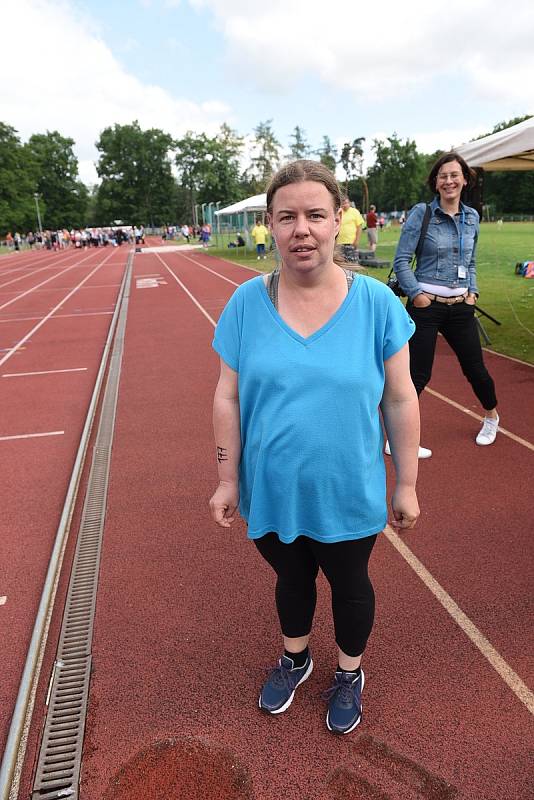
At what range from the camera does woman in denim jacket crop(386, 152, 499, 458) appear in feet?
12.1

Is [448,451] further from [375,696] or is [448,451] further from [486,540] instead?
[375,696]

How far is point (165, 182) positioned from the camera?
9144cm

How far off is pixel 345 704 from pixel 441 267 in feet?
9.30

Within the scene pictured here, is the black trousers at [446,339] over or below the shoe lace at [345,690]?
over

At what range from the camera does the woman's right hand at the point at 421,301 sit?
3.84m

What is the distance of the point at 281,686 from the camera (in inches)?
88.3

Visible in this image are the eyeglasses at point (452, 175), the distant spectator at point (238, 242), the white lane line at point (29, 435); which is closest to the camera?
the eyeglasses at point (452, 175)

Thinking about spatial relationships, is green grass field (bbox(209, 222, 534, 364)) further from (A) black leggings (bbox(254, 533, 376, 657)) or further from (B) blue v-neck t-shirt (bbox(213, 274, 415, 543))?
(A) black leggings (bbox(254, 533, 376, 657))

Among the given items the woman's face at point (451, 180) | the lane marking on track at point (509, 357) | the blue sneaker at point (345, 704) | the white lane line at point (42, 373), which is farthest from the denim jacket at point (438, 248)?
the white lane line at point (42, 373)

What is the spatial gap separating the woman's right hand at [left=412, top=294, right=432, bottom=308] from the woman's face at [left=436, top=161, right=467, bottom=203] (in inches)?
25.3

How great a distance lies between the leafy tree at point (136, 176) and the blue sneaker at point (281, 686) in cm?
9435

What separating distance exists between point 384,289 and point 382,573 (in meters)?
1.87

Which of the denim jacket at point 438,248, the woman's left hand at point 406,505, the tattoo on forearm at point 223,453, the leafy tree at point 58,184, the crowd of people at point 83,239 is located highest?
the leafy tree at point 58,184

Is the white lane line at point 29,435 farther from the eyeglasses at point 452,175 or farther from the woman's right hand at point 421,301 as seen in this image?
the eyeglasses at point 452,175
